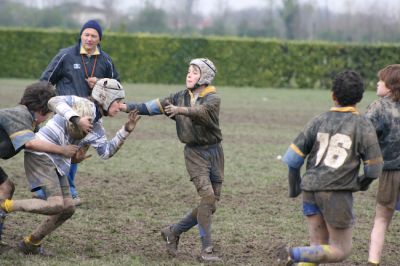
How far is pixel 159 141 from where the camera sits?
1527cm

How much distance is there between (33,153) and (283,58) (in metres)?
30.6

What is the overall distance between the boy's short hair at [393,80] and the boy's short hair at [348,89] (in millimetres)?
793

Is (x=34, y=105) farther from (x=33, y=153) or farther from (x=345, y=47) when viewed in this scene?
(x=345, y=47)

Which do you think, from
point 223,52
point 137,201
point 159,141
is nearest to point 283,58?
point 223,52

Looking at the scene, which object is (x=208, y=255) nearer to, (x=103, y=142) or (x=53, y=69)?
(x=103, y=142)

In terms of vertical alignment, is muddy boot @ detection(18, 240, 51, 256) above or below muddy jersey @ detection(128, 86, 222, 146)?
below

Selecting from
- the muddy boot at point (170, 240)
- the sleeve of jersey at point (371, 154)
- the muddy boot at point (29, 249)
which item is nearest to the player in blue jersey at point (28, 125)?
the muddy boot at point (29, 249)

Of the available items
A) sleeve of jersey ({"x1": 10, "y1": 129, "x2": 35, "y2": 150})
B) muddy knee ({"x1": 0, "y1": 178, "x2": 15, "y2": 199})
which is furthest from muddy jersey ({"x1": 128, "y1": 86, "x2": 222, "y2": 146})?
muddy knee ({"x1": 0, "y1": 178, "x2": 15, "y2": 199})

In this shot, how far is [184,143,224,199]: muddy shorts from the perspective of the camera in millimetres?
6918

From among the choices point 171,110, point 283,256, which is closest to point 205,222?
point 171,110

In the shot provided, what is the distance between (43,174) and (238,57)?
30.3 meters

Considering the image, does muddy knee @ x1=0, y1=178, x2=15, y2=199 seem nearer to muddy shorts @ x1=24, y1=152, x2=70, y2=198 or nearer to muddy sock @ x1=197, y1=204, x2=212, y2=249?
muddy shorts @ x1=24, y1=152, x2=70, y2=198

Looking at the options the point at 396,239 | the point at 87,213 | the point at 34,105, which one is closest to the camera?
the point at 34,105

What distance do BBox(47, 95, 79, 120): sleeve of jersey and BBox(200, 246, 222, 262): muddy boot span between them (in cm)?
175
